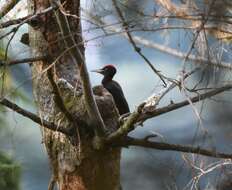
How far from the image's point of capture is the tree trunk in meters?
2.26

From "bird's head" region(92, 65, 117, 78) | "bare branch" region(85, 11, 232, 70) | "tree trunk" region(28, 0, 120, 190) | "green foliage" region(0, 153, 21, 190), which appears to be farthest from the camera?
"bird's head" region(92, 65, 117, 78)

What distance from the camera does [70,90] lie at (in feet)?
7.56

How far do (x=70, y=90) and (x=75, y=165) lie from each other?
9.5 inches

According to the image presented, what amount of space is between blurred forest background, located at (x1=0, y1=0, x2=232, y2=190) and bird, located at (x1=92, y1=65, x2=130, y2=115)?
0.05 m

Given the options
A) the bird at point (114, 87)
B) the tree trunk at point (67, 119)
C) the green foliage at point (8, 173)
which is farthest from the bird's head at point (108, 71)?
the tree trunk at point (67, 119)

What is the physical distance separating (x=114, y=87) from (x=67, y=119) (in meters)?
1.00

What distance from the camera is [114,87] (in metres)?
3.22

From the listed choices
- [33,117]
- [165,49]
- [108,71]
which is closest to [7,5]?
[33,117]

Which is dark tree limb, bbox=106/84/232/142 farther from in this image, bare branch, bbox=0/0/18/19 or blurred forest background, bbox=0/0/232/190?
bare branch, bbox=0/0/18/19

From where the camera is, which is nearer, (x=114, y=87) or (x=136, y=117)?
(x=136, y=117)

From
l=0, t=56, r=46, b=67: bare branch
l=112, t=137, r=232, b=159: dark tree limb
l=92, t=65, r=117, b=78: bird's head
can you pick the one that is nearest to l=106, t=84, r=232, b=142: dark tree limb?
l=112, t=137, r=232, b=159: dark tree limb

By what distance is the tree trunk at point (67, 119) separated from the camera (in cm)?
226

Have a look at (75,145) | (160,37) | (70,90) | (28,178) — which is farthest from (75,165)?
(28,178)

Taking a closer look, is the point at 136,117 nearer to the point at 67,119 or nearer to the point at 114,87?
the point at 67,119
